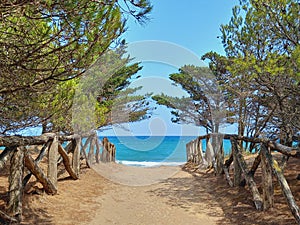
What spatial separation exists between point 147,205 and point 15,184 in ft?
6.18

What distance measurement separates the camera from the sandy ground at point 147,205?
2998 millimetres

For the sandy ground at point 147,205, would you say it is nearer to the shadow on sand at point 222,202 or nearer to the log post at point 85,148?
the shadow on sand at point 222,202

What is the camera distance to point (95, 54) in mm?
2463

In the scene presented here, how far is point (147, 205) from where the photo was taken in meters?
3.82

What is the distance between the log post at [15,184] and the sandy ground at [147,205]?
0.53 ft

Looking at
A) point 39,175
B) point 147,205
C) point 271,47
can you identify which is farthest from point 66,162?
point 271,47

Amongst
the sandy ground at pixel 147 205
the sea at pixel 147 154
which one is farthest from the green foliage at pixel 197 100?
the sandy ground at pixel 147 205

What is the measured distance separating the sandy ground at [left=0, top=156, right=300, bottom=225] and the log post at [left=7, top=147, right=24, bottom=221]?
161 millimetres

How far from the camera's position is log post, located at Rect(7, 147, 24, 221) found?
2.73m

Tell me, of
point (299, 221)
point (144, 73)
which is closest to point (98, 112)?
point (299, 221)

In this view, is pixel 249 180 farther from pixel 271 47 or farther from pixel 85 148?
pixel 85 148

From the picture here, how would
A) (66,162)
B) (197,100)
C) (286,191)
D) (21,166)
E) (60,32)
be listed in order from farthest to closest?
1. (197,100)
2. (66,162)
3. (21,166)
4. (286,191)
5. (60,32)

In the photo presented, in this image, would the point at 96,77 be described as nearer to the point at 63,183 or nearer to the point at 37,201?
the point at 63,183

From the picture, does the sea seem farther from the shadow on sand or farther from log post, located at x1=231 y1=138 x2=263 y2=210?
log post, located at x1=231 y1=138 x2=263 y2=210
